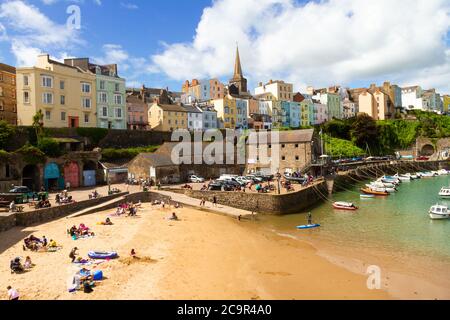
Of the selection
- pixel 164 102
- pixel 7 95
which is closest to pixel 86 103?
pixel 7 95

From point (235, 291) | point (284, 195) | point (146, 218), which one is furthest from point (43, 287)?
point (284, 195)

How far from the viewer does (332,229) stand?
27312mm

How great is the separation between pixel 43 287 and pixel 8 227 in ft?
38.5

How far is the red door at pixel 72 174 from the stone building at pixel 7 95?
19104 mm

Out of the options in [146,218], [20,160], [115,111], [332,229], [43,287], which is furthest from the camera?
[115,111]

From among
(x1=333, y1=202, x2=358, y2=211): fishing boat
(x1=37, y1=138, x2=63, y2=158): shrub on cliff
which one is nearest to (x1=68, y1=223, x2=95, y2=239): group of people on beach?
(x1=37, y1=138, x2=63, y2=158): shrub on cliff

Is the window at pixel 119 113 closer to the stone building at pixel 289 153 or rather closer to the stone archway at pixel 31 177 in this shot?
the stone archway at pixel 31 177

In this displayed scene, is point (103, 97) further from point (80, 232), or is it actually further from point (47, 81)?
point (80, 232)

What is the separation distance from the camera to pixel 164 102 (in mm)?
74625

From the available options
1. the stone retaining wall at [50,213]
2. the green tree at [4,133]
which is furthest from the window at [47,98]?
the stone retaining wall at [50,213]

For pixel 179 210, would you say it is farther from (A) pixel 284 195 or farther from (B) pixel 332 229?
(B) pixel 332 229

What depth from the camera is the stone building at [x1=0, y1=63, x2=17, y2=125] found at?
173ft

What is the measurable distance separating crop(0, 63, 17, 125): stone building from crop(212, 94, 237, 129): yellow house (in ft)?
130

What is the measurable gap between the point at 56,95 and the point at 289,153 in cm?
3289
